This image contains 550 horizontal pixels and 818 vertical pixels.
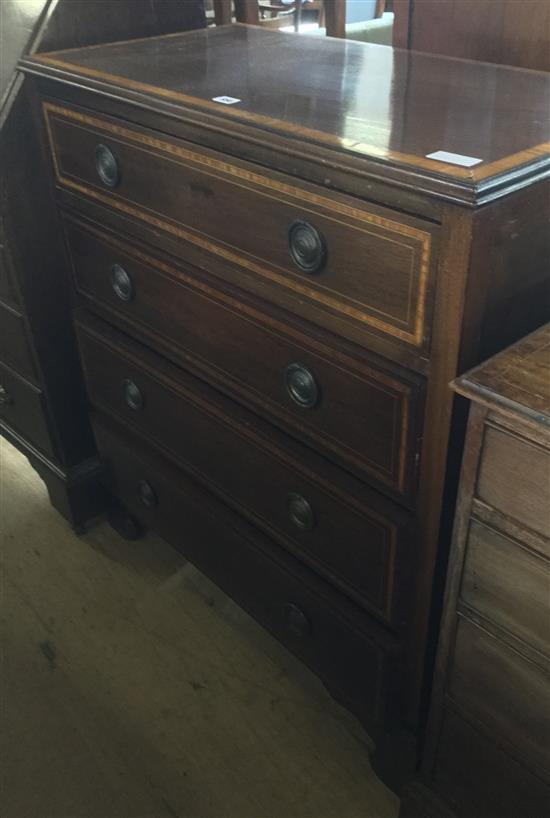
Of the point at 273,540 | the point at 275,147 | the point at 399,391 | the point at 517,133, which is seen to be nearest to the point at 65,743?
the point at 273,540

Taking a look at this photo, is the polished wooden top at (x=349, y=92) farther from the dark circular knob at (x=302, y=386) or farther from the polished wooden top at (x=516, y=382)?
the dark circular knob at (x=302, y=386)

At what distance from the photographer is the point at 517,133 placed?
772 mm

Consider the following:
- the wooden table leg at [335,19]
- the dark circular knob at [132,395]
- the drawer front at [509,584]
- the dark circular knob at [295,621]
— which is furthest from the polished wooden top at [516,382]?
the wooden table leg at [335,19]

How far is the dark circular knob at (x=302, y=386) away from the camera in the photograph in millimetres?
927

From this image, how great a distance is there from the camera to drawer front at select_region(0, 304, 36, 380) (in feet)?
4.70

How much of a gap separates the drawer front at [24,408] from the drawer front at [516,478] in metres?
1.02

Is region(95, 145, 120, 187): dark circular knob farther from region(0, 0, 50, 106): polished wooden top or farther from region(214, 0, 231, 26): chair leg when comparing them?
region(214, 0, 231, 26): chair leg

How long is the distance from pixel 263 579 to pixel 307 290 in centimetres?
53

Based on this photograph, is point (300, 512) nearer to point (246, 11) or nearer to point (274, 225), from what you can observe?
point (274, 225)

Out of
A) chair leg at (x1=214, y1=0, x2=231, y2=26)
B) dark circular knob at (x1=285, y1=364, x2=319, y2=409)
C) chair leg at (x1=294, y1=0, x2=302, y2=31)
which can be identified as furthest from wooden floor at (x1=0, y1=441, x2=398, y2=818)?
chair leg at (x1=294, y1=0, x2=302, y2=31)

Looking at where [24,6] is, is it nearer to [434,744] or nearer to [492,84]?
[492,84]

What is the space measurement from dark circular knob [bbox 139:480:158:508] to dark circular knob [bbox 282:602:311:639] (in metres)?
0.35

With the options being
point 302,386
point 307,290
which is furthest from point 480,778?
point 307,290

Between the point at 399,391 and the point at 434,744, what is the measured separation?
1.68 feet
